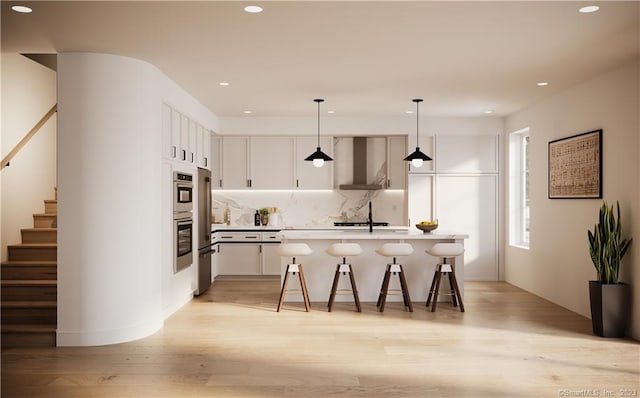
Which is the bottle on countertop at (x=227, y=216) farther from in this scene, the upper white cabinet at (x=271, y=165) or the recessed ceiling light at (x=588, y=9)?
the recessed ceiling light at (x=588, y=9)

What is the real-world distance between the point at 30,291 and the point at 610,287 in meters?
5.50

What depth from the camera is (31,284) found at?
206 inches

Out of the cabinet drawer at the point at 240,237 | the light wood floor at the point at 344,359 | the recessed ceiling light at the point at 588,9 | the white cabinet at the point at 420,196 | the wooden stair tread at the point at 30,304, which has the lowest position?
the light wood floor at the point at 344,359

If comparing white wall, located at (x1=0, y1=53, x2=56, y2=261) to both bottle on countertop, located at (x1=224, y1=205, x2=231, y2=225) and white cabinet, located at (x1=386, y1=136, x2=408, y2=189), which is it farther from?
white cabinet, located at (x1=386, y1=136, x2=408, y2=189)

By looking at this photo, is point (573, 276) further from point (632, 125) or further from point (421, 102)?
point (421, 102)

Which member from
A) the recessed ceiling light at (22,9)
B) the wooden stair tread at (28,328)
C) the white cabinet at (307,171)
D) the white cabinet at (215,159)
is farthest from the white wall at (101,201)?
the white cabinet at (307,171)

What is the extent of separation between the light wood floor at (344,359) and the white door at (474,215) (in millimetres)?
2473

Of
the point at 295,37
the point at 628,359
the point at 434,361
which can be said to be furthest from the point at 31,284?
the point at 628,359

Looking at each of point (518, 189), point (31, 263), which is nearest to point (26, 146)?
point (31, 263)

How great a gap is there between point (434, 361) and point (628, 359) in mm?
1567

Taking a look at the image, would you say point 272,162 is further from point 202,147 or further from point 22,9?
point 22,9

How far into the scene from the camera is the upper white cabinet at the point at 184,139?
5801 millimetres

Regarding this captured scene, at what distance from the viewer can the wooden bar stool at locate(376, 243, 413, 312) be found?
613 cm

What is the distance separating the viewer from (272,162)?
28.7ft
